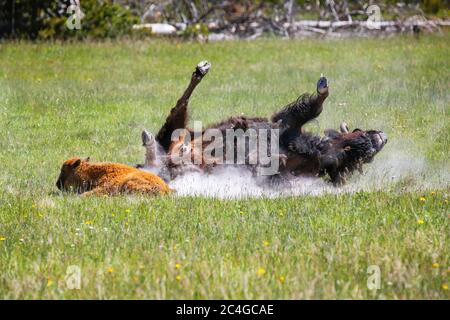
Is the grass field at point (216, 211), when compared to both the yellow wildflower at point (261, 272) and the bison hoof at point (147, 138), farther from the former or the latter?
the bison hoof at point (147, 138)

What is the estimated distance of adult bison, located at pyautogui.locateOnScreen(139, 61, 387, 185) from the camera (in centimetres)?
823

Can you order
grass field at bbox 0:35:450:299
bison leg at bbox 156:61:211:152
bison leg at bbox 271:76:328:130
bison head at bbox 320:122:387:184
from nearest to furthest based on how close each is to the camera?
1. grass field at bbox 0:35:450:299
2. bison head at bbox 320:122:387:184
3. bison leg at bbox 271:76:328:130
4. bison leg at bbox 156:61:211:152

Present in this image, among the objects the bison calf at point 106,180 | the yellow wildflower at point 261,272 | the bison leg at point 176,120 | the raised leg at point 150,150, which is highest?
the bison leg at point 176,120

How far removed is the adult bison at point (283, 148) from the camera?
8.23 m

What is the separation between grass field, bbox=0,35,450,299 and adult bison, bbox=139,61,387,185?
0.34 m

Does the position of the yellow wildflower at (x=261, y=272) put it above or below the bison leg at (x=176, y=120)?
below

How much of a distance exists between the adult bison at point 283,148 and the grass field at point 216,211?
0.34m

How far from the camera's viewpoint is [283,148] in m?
8.32

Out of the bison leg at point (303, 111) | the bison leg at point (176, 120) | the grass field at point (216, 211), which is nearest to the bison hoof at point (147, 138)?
the bison leg at point (176, 120)

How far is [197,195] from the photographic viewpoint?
307 inches

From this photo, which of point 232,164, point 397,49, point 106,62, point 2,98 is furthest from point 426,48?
point 232,164

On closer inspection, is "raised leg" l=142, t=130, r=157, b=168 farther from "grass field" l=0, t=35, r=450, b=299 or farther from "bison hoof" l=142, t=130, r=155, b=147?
"grass field" l=0, t=35, r=450, b=299

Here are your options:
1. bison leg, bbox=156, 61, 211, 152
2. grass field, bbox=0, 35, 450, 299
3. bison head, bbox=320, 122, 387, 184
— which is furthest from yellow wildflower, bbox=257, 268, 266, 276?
bison leg, bbox=156, 61, 211, 152
